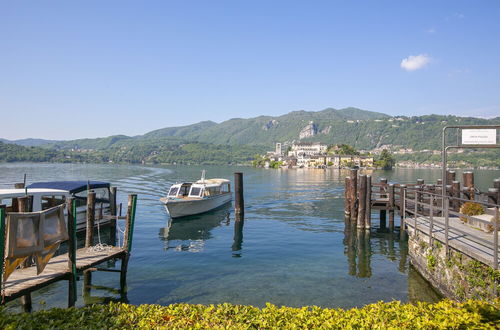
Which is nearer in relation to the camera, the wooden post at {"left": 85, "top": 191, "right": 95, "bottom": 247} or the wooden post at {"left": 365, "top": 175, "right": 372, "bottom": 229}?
the wooden post at {"left": 85, "top": 191, "right": 95, "bottom": 247}

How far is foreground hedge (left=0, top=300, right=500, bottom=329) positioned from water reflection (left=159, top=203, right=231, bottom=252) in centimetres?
1340

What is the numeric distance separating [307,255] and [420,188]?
10.9 m

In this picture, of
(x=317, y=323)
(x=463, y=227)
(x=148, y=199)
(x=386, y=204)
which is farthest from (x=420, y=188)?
(x=148, y=199)

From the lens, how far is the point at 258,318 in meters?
5.91

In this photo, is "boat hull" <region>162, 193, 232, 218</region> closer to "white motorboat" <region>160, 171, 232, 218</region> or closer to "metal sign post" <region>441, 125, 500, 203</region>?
"white motorboat" <region>160, 171, 232, 218</region>

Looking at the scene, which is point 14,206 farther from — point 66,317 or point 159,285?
point 66,317

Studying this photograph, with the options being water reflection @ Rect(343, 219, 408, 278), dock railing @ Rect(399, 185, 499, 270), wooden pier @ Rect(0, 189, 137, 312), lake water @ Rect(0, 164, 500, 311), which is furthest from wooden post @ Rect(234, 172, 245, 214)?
wooden pier @ Rect(0, 189, 137, 312)

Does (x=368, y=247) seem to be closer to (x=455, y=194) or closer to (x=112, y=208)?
(x=455, y=194)

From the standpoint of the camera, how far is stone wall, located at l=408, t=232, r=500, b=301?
8859 mm

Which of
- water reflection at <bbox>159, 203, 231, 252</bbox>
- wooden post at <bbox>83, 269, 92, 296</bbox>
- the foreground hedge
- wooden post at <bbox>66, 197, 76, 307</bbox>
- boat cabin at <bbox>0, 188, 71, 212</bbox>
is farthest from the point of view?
water reflection at <bbox>159, 203, 231, 252</bbox>

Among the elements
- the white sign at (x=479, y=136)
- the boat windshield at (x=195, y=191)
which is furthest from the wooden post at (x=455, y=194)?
the boat windshield at (x=195, y=191)

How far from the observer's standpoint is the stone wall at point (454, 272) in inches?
349

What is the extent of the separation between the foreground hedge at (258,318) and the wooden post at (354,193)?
17486mm

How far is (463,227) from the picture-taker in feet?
42.8
